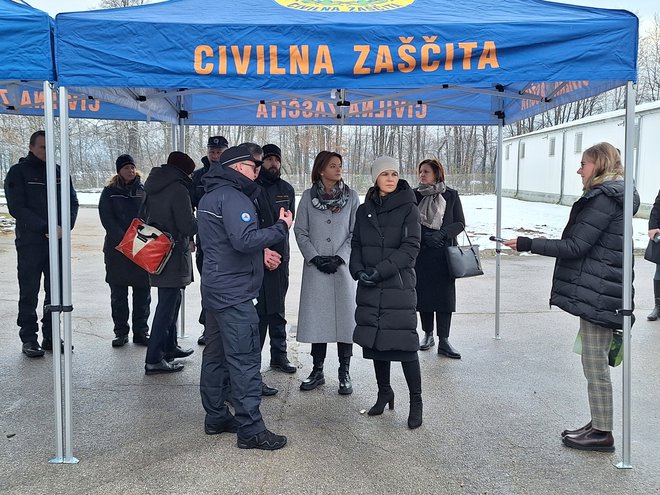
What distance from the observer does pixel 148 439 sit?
4.00 meters

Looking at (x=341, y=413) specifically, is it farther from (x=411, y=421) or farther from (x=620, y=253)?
(x=620, y=253)

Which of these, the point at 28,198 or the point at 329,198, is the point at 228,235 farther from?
the point at 28,198

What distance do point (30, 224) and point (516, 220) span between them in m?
18.3

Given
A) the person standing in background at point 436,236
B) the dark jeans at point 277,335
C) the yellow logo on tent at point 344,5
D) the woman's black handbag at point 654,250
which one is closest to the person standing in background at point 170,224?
the dark jeans at point 277,335

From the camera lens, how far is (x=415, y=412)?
13.9 feet

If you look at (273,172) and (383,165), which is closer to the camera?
(383,165)

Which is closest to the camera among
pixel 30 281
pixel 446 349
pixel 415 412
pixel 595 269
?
pixel 595 269

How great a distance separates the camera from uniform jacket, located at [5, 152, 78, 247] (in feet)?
18.3

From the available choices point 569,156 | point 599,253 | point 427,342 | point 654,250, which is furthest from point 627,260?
point 569,156

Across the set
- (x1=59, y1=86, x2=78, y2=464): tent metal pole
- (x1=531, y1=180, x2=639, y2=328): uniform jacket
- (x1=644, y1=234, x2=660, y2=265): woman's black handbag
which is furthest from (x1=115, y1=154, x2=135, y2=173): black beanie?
(x1=644, y1=234, x2=660, y2=265): woman's black handbag

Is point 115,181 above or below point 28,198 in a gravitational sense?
above

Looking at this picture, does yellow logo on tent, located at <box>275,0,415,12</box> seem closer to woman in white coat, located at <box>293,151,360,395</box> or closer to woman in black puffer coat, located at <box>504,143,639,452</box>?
woman in white coat, located at <box>293,151,360,395</box>

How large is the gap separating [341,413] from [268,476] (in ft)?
3.57

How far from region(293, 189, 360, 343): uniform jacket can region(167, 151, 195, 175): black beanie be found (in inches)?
40.1
